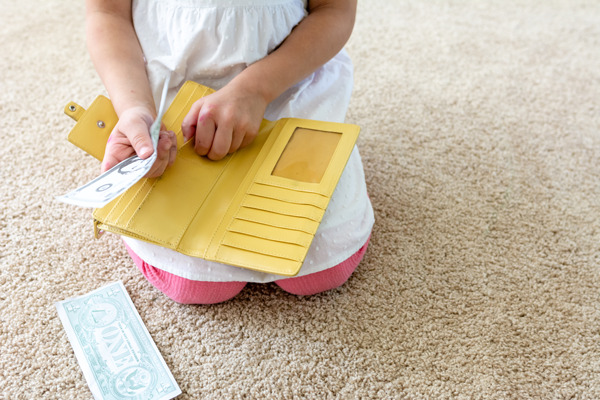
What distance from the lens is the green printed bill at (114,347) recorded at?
0.62m

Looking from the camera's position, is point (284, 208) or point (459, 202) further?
point (459, 202)

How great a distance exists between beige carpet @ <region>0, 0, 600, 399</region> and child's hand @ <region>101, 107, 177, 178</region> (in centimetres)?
20

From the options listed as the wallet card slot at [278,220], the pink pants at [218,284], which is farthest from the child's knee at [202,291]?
the wallet card slot at [278,220]

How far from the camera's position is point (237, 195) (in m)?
0.67

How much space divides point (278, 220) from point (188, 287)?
6.0 inches

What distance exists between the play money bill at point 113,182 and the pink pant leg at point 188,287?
0.17 metres

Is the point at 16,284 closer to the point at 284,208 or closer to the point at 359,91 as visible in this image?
the point at 284,208

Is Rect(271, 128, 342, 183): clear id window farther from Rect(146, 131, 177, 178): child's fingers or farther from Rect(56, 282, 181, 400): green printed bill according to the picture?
Rect(56, 282, 181, 400): green printed bill

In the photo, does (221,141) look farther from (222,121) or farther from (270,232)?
(270,232)

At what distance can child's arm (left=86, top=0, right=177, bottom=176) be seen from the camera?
0.61 meters

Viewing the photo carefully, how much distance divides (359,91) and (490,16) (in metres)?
0.54

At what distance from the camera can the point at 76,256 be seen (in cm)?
77

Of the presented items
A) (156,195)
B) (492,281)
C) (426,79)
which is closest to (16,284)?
(156,195)

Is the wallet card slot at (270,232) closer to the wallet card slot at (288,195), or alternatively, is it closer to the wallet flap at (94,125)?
the wallet card slot at (288,195)
